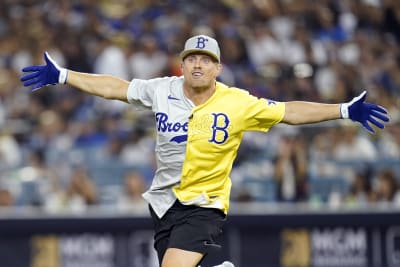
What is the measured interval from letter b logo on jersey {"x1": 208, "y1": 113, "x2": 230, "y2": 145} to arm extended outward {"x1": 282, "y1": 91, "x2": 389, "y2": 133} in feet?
1.37

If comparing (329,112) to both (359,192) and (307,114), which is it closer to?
(307,114)

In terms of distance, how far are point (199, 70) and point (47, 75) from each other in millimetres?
1205

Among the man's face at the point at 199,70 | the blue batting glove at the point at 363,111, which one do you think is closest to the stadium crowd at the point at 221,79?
the blue batting glove at the point at 363,111

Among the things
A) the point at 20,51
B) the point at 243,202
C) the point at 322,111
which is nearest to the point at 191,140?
the point at 322,111

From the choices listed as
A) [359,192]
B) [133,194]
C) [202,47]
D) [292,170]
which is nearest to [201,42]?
[202,47]

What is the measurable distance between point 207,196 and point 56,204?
6.65 meters

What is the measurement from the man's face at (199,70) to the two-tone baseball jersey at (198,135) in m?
0.17

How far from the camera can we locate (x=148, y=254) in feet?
46.0

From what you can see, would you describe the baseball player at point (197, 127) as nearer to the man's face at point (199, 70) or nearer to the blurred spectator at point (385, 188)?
the man's face at point (199, 70)

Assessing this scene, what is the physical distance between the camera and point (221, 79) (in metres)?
15.5

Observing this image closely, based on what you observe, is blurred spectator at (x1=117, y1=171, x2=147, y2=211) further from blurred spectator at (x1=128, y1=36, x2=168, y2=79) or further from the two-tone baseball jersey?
the two-tone baseball jersey

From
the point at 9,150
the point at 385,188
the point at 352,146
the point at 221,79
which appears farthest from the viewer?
the point at 221,79

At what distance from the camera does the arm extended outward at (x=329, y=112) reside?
→ 25.7ft

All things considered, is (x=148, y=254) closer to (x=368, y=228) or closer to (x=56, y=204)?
(x=56, y=204)
